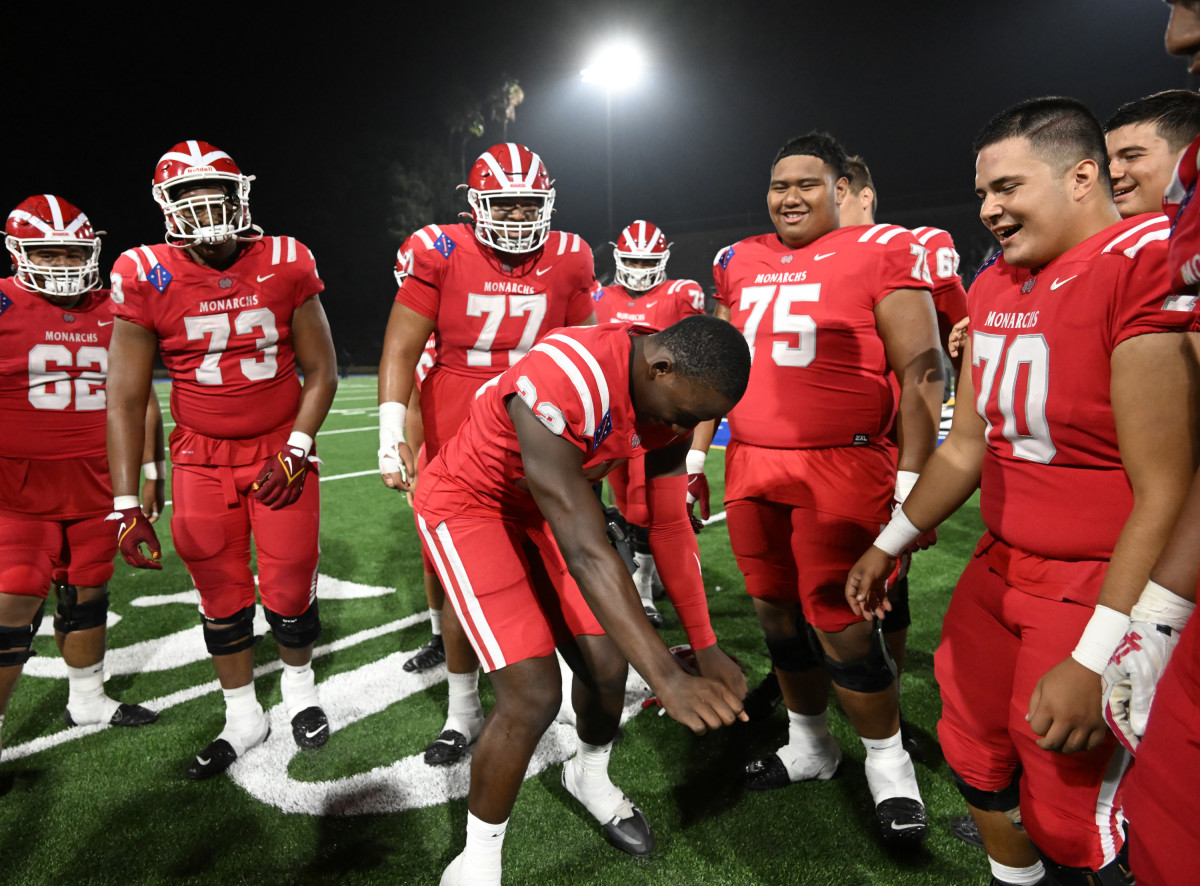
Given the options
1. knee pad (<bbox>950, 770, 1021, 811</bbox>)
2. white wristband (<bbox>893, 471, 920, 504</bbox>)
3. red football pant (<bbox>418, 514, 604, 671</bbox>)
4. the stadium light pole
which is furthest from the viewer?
the stadium light pole

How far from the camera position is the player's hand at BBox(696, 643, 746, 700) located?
175cm

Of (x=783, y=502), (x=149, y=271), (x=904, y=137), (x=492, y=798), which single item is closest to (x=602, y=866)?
(x=492, y=798)

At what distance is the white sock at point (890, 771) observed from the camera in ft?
8.61

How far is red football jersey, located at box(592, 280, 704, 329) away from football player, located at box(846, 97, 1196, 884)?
13.8ft

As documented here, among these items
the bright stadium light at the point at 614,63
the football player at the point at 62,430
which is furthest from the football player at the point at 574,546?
the bright stadium light at the point at 614,63

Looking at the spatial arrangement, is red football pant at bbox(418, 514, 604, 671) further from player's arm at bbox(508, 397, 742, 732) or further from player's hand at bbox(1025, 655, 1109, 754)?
player's hand at bbox(1025, 655, 1109, 754)

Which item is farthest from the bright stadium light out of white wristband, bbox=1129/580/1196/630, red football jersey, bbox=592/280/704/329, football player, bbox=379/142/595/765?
white wristband, bbox=1129/580/1196/630

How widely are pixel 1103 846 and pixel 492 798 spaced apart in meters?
1.47

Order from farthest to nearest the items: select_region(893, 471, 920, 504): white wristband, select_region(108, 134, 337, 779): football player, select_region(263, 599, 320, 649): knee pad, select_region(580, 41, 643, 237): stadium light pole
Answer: select_region(580, 41, 643, 237): stadium light pole, select_region(263, 599, 320, 649): knee pad, select_region(108, 134, 337, 779): football player, select_region(893, 471, 920, 504): white wristband

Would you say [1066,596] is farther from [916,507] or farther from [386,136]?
[386,136]

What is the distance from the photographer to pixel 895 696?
2654 millimetres

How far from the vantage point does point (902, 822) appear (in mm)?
2525

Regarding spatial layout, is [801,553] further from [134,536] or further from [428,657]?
[134,536]

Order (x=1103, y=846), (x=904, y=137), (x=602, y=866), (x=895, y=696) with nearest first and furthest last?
(x=1103, y=846)
(x=602, y=866)
(x=895, y=696)
(x=904, y=137)
